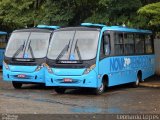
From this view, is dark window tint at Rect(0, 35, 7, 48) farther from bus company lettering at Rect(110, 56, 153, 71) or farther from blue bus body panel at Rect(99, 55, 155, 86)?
bus company lettering at Rect(110, 56, 153, 71)

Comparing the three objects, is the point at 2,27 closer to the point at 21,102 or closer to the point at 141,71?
the point at 141,71

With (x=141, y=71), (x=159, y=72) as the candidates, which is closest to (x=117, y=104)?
(x=141, y=71)

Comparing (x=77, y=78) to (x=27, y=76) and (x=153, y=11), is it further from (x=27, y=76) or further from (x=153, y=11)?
(x=153, y=11)

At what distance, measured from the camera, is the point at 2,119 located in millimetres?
11664

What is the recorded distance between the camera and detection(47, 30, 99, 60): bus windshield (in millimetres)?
17953

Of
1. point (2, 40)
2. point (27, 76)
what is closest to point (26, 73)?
point (27, 76)

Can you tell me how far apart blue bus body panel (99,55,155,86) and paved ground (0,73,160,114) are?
22.1 inches

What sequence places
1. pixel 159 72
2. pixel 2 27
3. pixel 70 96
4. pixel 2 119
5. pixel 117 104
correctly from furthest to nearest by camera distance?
1. pixel 2 27
2. pixel 159 72
3. pixel 70 96
4. pixel 117 104
5. pixel 2 119

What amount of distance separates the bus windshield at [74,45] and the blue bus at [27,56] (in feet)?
5.53

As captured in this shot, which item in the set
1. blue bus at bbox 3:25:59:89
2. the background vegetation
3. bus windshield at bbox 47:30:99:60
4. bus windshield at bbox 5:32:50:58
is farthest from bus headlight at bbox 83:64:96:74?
the background vegetation

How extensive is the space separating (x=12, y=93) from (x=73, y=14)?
29.9 feet

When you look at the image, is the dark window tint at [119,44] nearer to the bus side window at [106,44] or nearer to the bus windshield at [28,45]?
the bus side window at [106,44]

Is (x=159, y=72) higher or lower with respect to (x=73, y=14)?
lower

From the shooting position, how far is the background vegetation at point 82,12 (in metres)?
23.1
